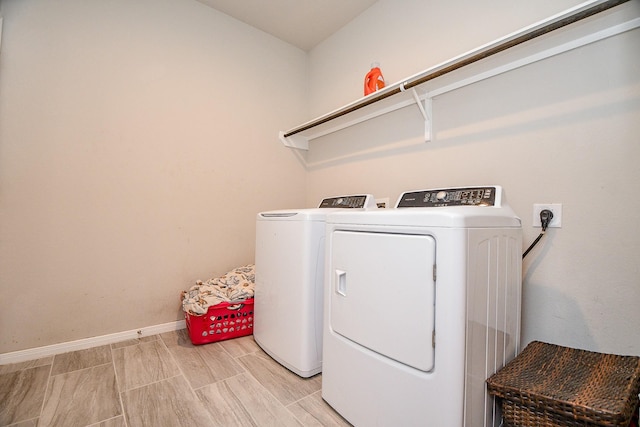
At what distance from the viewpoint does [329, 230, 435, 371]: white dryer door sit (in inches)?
36.1

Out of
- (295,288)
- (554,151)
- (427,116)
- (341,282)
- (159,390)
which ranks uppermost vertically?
(427,116)

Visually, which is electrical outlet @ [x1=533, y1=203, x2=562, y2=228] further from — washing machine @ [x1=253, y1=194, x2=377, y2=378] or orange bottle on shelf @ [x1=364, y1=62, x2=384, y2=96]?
orange bottle on shelf @ [x1=364, y1=62, x2=384, y2=96]

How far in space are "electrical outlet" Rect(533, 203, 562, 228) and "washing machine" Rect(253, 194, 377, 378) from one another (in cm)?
99

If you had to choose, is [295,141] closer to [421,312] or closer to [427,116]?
[427,116]

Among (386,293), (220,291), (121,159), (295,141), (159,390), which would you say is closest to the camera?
(386,293)

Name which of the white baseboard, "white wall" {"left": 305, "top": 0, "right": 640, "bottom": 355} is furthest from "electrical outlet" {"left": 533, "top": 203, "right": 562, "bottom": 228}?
the white baseboard

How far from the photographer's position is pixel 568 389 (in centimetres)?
83

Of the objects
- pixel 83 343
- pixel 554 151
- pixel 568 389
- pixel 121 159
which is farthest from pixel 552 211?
pixel 83 343

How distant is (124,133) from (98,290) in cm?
105

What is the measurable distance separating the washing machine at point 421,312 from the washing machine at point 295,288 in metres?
0.23

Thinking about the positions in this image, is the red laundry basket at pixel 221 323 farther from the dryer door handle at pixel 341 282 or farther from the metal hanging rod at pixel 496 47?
the metal hanging rod at pixel 496 47

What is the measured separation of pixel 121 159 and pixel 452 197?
2066 millimetres

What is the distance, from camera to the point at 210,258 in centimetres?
225

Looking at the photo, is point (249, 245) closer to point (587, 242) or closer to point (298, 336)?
point (298, 336)
